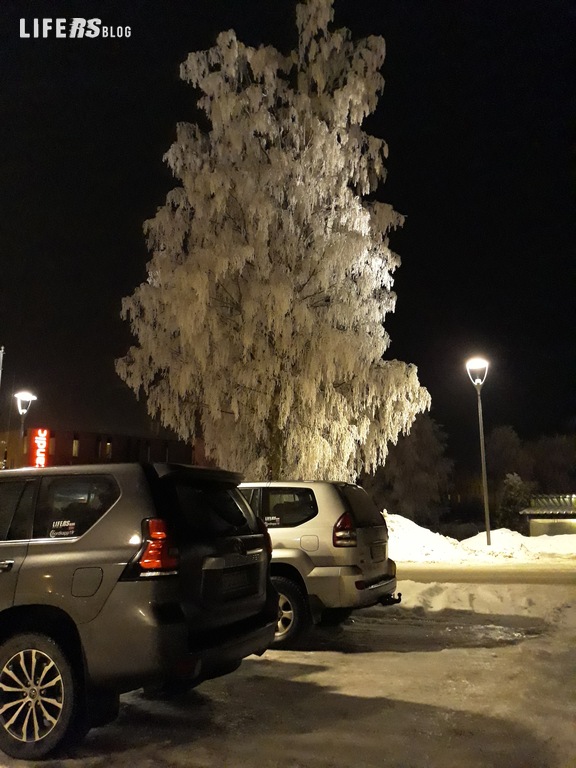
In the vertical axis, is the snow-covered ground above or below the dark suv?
below

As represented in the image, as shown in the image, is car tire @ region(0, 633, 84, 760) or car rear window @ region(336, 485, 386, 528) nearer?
car tire @ region(0, 633, 84, 760)

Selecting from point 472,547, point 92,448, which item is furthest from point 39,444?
point 472,547

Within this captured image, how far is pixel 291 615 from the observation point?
789 cm

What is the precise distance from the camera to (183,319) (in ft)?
58.4

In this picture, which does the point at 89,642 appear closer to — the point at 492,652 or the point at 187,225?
the point at 492,652

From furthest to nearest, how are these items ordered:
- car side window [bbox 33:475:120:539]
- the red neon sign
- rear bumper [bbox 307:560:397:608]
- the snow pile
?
1. the red neon sign
2. the snow pile
3. rear bumper [bbox 307:560:397:608]
4. car side window [bbox 33:475:120:539]

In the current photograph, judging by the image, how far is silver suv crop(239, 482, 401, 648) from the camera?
7754 millimetres

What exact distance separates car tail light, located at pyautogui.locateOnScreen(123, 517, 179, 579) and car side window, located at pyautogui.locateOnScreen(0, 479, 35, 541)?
891mm

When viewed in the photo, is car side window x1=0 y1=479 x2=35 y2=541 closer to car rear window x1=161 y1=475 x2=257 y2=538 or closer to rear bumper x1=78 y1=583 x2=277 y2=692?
rear bumper x1=78 y1=583 x2=277 y2=692

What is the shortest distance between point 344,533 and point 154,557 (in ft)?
11.2

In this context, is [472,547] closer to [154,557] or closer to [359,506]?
[359,506]

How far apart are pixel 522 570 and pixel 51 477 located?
1355 centimetres

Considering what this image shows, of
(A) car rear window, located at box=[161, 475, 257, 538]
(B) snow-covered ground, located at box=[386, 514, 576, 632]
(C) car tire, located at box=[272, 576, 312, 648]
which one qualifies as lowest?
(B) snow-covered ground, located at box=[386, 514, 576, 632]

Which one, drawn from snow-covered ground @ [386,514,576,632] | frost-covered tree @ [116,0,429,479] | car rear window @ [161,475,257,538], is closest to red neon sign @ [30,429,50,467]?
frost-covered tree @ [116,0,429,479]
